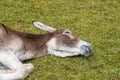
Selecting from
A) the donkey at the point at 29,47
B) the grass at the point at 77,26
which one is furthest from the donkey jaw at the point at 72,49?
the grass at the point at 77,26

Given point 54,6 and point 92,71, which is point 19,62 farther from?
point 54,6

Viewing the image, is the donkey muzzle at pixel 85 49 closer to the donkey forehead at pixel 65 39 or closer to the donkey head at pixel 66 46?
the donkey head at pixel 66 46

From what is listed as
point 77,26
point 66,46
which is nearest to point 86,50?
point 66,46

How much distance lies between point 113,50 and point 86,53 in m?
0.86

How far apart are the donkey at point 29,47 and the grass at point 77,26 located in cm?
15

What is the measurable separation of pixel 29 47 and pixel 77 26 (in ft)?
7.79

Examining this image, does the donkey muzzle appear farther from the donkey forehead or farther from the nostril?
the donkey forehead

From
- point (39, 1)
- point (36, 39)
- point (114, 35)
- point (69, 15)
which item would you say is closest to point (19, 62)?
point (36, 39)

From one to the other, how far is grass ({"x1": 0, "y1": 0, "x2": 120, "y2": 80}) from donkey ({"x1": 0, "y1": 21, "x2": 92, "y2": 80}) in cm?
15

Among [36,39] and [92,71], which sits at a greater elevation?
[36,39]

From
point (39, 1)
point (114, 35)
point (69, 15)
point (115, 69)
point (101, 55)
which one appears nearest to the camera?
point (115, 69)

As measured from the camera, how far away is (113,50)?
8391 mm

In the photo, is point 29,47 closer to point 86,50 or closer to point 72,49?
point 72,49

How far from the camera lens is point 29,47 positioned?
7551 mm
